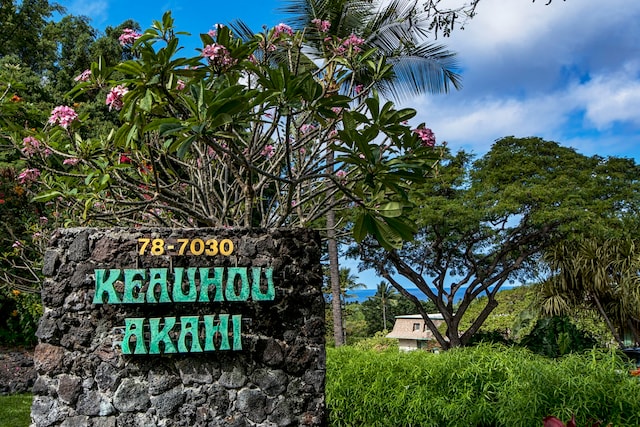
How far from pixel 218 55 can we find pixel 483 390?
A: 10.5 feet

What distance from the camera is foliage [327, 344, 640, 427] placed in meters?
3.93

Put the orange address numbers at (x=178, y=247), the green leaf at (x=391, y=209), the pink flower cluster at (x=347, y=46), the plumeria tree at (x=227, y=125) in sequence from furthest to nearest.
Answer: the pink flower cluster at (x=347, y=46) → the orange address numbers at (x=178, y=247) → the green leaf at (x=391, y=209) → the plumeria tree at (x=227, y=125)

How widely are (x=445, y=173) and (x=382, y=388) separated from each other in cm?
791

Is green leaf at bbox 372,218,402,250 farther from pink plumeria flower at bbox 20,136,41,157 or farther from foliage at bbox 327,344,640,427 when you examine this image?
pink plumeria flower at bbox 20,136,41,157

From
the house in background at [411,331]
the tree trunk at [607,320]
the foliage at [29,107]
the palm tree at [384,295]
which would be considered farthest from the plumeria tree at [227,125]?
the palm tree at [384,295]

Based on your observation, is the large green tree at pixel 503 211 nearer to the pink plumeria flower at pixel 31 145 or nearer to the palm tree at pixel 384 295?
the pink plumeria flower at pixel 31 145

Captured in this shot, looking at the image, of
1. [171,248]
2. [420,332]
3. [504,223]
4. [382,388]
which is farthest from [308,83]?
[420,332]

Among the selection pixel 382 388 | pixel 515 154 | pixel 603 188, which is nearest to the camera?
pixel 382 388

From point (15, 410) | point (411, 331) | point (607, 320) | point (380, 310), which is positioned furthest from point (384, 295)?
point (15, 410)

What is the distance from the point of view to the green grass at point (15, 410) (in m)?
6.35

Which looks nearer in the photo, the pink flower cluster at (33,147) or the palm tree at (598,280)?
the pink flower cluster at (33,147)

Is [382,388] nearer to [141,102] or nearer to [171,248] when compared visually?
[171,248]

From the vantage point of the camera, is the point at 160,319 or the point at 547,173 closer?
the point at 160,319

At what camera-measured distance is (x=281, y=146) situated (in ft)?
16.3
